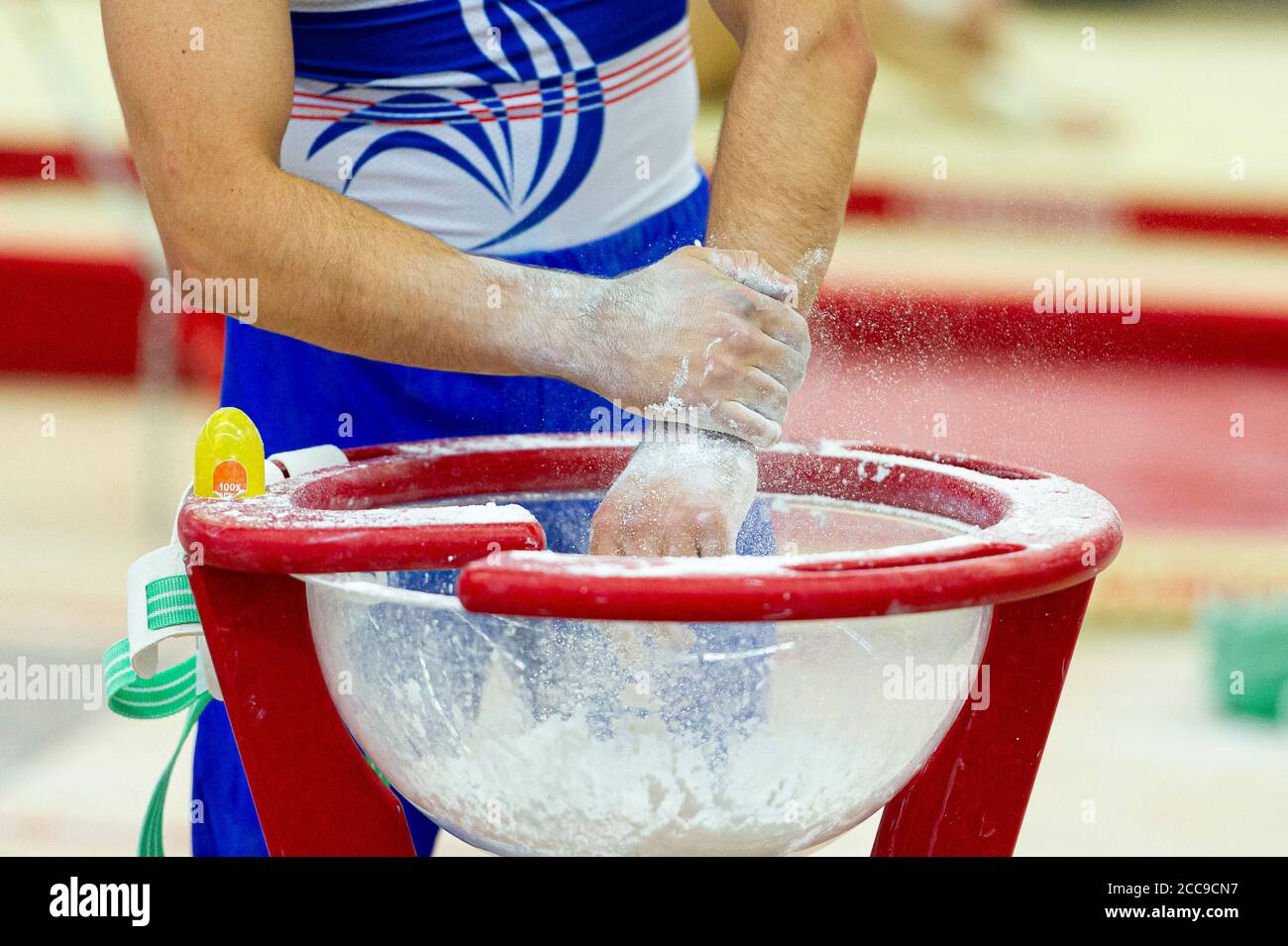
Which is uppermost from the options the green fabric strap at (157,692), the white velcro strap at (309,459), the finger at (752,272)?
the finger at (752,272)

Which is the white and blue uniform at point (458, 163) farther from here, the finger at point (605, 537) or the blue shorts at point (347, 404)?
the finger at point (605, 537)

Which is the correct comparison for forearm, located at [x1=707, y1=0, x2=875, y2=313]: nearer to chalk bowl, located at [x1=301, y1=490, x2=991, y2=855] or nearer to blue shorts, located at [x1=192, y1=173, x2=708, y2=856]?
blue shorts, located at [x1=192, y1=173, x2=708, y2=856]

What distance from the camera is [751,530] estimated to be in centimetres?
90

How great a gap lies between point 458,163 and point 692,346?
321 mm

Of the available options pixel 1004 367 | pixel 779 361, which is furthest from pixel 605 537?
pixel 1004 367

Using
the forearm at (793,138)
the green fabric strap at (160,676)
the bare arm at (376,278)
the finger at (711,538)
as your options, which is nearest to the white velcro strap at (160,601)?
the green fabric strap at (160,676)

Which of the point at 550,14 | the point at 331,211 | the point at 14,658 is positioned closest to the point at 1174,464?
the point at 14,658

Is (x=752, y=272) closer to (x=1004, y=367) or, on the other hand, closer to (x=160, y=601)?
(x=160, y=601)

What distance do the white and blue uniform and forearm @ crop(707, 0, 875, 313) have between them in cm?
14

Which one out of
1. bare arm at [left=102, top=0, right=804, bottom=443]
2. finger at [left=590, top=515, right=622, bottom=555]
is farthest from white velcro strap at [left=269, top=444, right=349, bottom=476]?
finger at [left=590, top=515, right=622, bottom=555]

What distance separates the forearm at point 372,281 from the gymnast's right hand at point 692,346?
18 mm

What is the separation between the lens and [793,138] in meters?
0.94

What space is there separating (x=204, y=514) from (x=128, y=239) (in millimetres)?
3688

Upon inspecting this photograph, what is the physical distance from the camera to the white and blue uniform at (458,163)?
101 cm
